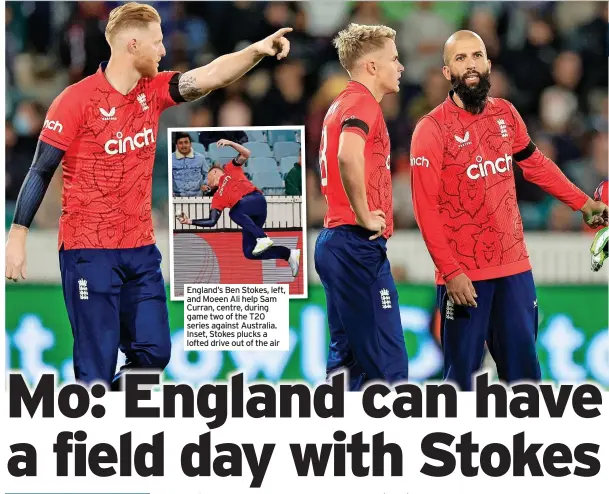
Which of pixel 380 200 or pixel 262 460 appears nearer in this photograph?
pixel 262 460

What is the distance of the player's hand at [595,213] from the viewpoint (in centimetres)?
588

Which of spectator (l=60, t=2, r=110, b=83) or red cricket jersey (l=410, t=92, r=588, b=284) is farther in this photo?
spectator (l=60, t=2, r=110, b=83)

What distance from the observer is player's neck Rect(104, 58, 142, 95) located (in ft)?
18.1

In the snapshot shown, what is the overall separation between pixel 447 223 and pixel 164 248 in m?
1.74

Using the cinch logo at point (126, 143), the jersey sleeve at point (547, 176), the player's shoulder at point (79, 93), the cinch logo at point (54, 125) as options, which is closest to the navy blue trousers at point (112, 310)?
the cinch logo at point (126, 143)

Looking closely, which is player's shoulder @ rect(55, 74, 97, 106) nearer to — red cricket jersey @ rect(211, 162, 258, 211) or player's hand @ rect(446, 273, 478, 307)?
red cricket jersey @ rect(211, 162, 258, 211)

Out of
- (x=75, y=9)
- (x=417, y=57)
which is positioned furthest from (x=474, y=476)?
(x=75, y=9)

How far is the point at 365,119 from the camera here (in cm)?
533

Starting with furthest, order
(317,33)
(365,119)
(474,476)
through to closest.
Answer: (317,33) → (365,119) → (474,476)

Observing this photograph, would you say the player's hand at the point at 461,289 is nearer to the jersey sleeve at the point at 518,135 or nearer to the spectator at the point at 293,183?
the jersey sleeve at the point at 518,135

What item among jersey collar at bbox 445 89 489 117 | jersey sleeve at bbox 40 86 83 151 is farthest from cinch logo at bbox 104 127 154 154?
jersey collar at bbox 445 89 489 117

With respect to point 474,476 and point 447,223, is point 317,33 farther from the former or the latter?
point 474,476

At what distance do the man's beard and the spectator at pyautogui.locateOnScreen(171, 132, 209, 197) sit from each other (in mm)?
1523

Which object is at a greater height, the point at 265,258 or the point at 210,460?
the point at 265,258
